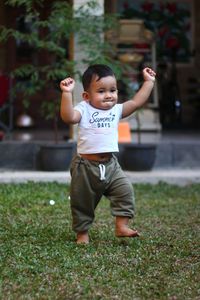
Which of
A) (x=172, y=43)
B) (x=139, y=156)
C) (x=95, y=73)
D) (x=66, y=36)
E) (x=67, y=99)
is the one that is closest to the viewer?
(x=67, y=99)

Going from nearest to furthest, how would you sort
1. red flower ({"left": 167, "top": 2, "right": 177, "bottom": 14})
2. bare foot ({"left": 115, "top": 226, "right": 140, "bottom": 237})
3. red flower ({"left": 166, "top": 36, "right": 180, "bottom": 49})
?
bare foot ({"left": 115, "top": 226, "right": 140, "bottom": 237}) → red flower ({"left": 166, "top": 36, "right": 180, "bottom": 49}) → red flower ({"left": 167, "top": 2, "right": 177, "bottom": 14})

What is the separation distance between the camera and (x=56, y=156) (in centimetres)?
905

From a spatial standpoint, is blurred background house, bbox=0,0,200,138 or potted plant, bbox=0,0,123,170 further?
blurred background house, bbox=0,0,200,138

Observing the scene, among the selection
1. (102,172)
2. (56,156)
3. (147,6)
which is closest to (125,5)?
Answer: (147,6)

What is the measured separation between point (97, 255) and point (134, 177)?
4045 mm

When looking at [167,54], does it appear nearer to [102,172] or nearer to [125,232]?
[125,232]

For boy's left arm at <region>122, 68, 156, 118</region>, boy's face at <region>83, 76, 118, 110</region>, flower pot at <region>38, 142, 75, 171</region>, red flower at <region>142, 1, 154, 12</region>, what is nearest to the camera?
boy's face at <region>83, 76, 118, 110</region>

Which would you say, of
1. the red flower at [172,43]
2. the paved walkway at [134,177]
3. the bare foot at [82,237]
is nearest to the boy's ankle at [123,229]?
the bare foot at [82,237]

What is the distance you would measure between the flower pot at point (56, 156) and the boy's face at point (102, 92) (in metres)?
3.75

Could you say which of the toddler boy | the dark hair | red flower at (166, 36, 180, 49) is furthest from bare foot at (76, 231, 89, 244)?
red flower at (166, 36, 180, 49)

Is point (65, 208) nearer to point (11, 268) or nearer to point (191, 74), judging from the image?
point (11, 268)

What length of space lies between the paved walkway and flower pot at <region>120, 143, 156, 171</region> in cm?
9

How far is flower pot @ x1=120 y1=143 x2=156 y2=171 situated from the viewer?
361 inches

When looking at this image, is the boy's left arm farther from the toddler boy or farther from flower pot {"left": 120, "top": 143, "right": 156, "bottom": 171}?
flower pot {"left": 120, "top": 143, "right": 156, "bottom": 171}
